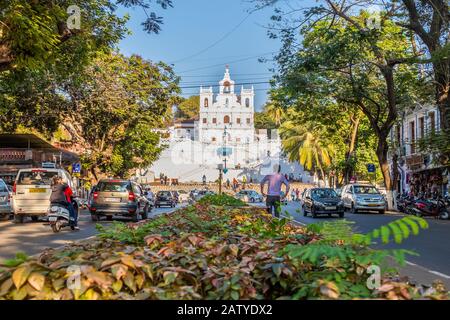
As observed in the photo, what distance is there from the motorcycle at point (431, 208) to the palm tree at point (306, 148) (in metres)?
35.8

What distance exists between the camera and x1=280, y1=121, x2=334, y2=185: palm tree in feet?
221

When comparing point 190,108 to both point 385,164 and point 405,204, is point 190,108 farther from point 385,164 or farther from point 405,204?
point 405,204

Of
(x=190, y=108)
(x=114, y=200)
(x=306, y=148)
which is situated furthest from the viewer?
(x=190, y=108)

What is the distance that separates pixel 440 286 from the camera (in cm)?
328

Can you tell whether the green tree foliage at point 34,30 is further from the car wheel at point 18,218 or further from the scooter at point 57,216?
the car wheel at point 18,218

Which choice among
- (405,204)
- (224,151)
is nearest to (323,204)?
(405,204)

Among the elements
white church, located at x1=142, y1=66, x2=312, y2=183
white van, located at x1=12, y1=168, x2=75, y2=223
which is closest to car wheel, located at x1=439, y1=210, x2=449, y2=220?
white van, located at x1=12, y1=168, x2=75, y2=223

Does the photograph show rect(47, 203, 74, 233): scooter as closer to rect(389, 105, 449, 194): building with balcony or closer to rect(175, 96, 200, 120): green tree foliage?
rect(389, 105, 449, 194): building with balcony

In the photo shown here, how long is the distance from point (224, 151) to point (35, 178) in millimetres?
66376

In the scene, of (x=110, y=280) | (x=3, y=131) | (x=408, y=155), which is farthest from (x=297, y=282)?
(x=408, y=155)

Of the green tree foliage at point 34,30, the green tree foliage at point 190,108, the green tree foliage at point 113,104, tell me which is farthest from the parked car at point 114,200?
the green tree foliage at point 190,108

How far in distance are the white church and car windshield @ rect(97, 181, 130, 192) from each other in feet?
208

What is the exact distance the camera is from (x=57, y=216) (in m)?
16.9

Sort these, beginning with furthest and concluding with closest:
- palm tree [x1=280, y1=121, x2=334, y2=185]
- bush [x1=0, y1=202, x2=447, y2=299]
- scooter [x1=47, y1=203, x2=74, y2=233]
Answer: palm tree [x1=280, y1=121, x2=334, y2=185] → scooter [x1=47, y1=203, x2=74, y2=233] → bush [x1=0, y1=202, x2=447, y2=299]
